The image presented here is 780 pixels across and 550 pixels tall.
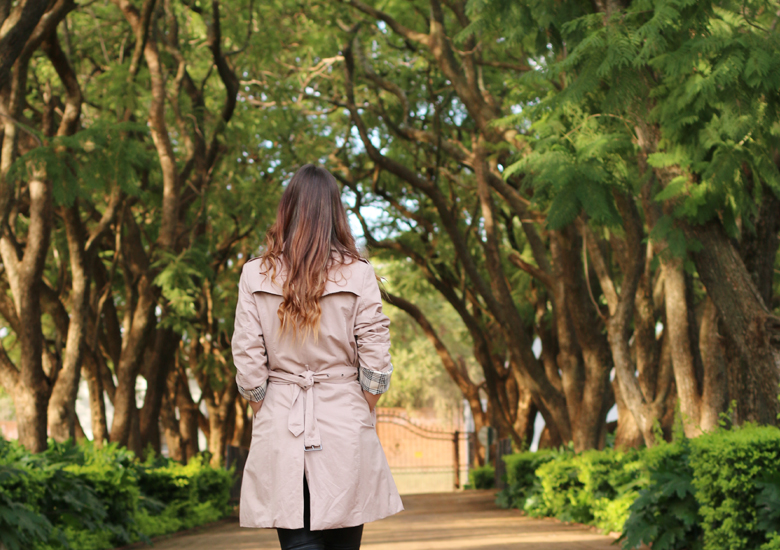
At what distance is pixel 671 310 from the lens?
33.0ft

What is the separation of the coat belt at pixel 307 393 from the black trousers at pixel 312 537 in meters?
0.17

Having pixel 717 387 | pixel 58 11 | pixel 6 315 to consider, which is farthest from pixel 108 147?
pixel 717 387

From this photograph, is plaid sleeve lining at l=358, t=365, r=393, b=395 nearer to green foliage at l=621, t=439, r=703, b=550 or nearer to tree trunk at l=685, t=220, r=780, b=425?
green foliage at l=621, t=439, r=703, b=550

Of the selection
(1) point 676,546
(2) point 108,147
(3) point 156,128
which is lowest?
(1) point 676,546

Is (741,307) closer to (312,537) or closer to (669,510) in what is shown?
(669,510)

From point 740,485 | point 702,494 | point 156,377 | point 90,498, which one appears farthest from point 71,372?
point 740,485

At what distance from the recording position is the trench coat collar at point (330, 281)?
3178 mm

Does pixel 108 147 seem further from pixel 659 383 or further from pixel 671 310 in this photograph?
pixel 659 383

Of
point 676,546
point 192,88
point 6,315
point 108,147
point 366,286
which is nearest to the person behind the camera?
point 366,286

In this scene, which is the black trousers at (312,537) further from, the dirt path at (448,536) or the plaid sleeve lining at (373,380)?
the dirt path at (448,536)

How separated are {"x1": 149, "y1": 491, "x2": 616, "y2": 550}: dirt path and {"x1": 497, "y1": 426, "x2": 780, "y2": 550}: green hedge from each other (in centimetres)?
75

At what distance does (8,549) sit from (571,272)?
875cm

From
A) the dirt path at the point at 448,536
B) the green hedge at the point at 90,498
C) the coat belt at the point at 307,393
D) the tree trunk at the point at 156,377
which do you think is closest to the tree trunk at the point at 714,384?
the dirt path at the point at 448,536

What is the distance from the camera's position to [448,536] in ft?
31.6
